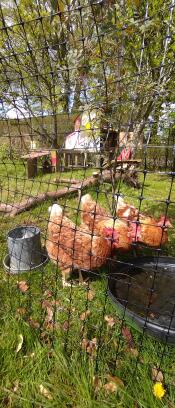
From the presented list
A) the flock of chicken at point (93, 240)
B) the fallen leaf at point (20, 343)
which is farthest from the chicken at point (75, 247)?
the fallen leaf at point (20, 343)

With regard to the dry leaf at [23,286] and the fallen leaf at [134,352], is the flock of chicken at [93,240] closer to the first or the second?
the dry leaf at [23,286]

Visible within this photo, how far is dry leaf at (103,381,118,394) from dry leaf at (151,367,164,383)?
0.66 feet

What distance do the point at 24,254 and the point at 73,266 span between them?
62 centimetres

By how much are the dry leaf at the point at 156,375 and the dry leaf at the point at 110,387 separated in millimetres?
203

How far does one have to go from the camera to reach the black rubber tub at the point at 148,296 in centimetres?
157

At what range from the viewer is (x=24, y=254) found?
96.4 inches

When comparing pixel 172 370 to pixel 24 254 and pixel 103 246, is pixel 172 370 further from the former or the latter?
pixel 24 254

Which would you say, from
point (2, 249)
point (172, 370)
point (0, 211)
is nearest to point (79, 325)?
point (172, 370)

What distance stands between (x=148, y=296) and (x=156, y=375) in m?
0.62

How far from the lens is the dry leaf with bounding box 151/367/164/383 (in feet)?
4.69

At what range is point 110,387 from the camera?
142 centimetres

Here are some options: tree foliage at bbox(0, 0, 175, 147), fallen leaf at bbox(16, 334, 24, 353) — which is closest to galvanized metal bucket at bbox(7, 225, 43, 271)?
fallen leaf at bbox(16, 334, 24, 353)

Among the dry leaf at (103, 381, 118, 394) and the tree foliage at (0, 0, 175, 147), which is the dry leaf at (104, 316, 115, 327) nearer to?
the dry leaf at (103, 381, 118, 394)

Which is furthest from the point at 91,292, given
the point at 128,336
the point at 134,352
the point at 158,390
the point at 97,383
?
the point at 158,390
